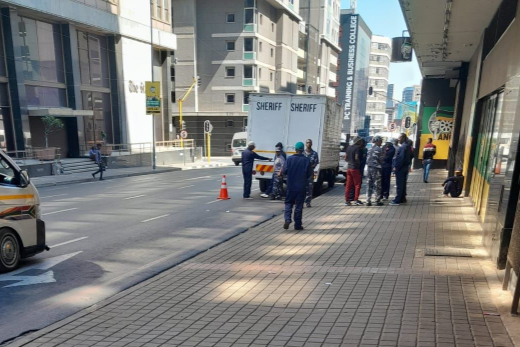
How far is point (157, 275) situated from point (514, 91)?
6154mm

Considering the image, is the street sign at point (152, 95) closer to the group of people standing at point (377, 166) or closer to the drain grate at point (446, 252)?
the group of people standing at point (377, 166)

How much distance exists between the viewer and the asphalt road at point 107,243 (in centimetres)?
524

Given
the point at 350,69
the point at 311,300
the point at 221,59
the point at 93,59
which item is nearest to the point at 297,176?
the point at 311,300

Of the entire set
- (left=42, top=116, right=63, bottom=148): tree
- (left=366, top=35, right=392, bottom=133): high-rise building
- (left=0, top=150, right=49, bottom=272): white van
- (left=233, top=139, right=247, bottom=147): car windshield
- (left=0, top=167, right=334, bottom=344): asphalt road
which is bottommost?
(left=0, top=167, right=334, bottom=344): asphalt road

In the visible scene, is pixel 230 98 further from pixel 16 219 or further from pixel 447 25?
pixel 16 219

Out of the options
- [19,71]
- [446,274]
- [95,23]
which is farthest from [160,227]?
[95,23]

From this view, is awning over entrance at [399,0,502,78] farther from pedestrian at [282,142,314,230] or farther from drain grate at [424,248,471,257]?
drain grate at [424,248,471,257]

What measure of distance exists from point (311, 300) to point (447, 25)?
8.99 metres

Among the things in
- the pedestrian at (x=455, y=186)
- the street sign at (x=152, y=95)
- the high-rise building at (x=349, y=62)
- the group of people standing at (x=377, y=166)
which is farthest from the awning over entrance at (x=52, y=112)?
the high-rise building at (x=349, y=62)

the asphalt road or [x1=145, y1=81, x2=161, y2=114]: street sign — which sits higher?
[x1=145, y1=81, x2=161, y2=114]: street sign

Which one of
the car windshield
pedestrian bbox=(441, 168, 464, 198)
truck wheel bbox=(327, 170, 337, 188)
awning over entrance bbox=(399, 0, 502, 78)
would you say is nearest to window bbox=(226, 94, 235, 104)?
the car windshield

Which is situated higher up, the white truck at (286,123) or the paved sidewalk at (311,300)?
the white truck at (286,123)

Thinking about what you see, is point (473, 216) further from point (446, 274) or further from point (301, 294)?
point (301, 294)

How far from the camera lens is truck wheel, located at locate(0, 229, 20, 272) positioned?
612cm
